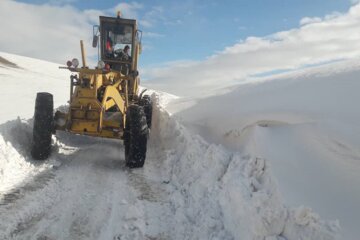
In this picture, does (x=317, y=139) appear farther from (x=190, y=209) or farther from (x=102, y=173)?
(x=102, y=173)

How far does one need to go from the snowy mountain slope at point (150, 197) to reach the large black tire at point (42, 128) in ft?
0.60

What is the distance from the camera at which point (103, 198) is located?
5.88 metres

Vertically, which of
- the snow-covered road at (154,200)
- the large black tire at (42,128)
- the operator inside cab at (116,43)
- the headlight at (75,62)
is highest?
the operator inside cab at (116,43)

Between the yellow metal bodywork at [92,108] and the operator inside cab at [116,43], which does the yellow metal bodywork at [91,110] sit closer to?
the yellow metal bodywork at [92,108]

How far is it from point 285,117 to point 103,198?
9.96 feet

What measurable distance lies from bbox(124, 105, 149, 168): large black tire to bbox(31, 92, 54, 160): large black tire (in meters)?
1.46

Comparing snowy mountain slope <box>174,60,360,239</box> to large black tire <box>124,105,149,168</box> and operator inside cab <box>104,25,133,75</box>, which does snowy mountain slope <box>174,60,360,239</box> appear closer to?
large black tire <box>124,105,149,168</box>

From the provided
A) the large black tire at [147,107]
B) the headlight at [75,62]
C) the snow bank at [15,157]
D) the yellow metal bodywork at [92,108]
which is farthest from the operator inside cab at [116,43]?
the snow bank at [15,157]

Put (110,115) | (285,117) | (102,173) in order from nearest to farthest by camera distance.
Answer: (285,117) < (102,173) < (110,115)

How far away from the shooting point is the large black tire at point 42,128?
7.40 metres

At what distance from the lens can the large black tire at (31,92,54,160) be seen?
7.40 metres

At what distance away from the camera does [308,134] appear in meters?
5.66

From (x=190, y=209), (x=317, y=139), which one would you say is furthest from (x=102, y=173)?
(x=317, y=139)

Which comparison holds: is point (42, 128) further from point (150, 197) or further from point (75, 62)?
point (150, 197)
